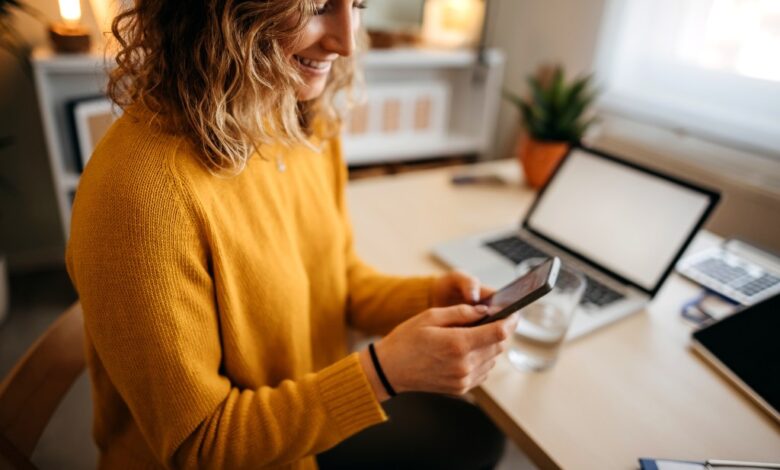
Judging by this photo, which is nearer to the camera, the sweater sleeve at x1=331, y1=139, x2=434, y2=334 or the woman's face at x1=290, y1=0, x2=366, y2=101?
the woman's face at x1=290, y1=0, x2=366, y2=101

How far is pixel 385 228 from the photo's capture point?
116 cm

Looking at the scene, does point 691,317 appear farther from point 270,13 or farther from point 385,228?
point 270,13

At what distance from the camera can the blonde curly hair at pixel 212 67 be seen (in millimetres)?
542

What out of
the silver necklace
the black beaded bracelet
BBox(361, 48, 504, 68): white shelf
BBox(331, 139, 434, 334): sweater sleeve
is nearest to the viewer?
the black beaded bracelet

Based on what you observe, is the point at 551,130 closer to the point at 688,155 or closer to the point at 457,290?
the point at 688,155

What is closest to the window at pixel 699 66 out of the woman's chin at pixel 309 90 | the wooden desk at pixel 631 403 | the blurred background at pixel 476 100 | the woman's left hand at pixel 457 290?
the blurred background at pixel 476 100

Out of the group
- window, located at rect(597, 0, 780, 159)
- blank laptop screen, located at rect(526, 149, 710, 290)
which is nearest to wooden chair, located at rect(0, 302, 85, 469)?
blank laptop screen, located at rect(526, 149, 710, 290)

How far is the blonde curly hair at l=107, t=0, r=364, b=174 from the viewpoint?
21.3 inches

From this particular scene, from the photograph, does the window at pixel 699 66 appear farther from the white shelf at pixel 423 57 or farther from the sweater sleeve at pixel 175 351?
the sweater sleeve at pixel 175 351

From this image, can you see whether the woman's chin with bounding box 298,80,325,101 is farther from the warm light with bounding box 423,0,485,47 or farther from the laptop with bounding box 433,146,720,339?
the warm light with bounding box 423,0,485,47

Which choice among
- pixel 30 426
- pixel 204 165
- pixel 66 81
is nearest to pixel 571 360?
pixel 204 165

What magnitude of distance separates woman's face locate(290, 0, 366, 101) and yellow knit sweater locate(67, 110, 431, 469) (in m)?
0.14

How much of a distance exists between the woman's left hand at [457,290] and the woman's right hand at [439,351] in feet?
0.46

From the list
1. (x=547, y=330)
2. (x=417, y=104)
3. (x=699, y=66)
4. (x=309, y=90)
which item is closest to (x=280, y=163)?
(x=309, y=90)
